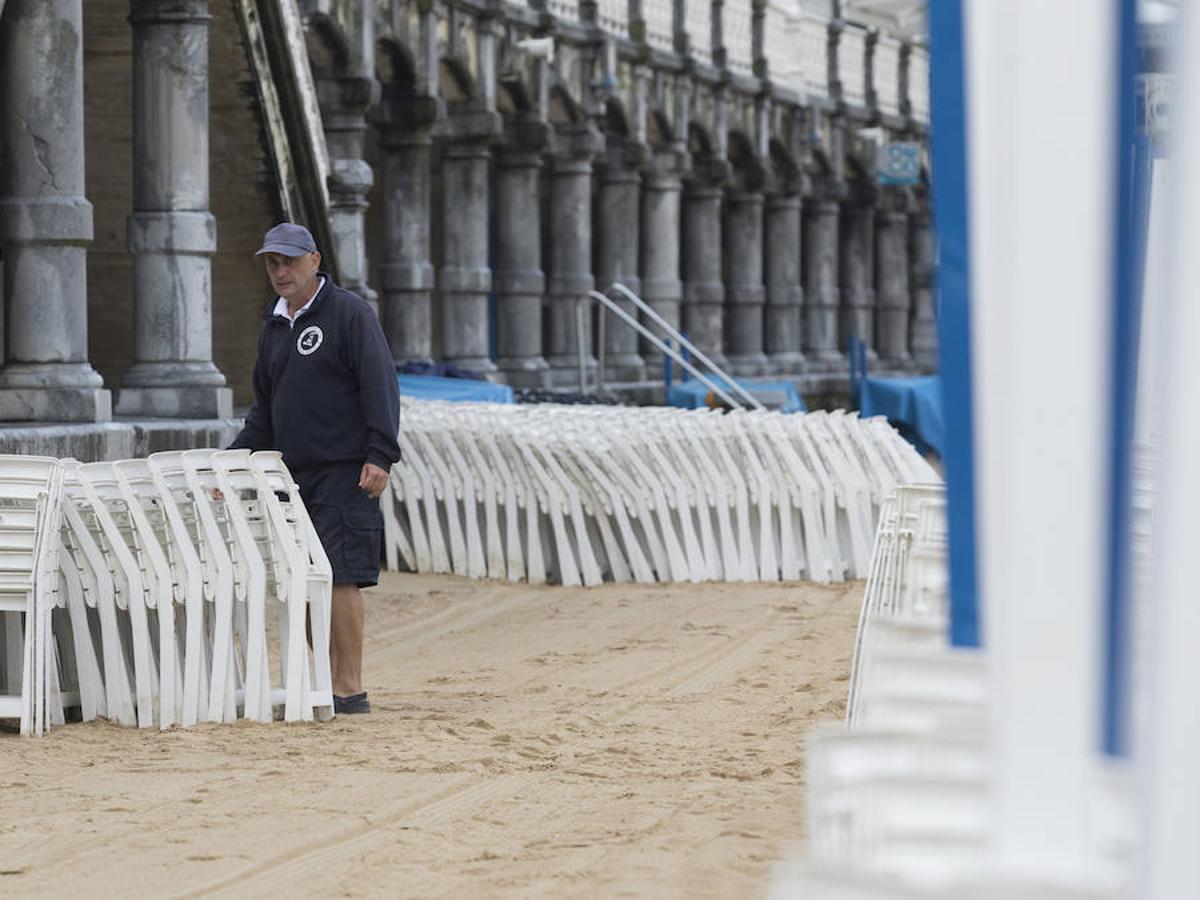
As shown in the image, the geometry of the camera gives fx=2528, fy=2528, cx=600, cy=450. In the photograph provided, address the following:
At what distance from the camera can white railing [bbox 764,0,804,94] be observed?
38.4m

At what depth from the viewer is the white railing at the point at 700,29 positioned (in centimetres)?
3444

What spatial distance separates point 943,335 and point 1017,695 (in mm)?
1184

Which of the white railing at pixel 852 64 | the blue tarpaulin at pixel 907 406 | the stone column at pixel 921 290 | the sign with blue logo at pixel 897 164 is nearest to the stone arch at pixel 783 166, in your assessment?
the sign with blue logo at pixel 897 164

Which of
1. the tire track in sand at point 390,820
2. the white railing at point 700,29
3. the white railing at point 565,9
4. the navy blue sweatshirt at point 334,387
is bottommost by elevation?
the tire track in sand at point 390,820

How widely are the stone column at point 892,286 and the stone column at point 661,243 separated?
12.4 metres

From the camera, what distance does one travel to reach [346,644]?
8836 mm

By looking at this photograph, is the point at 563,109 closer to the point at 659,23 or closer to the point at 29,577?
the point at 659,23

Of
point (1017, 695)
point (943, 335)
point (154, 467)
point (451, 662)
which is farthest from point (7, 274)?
point (1017, 695)

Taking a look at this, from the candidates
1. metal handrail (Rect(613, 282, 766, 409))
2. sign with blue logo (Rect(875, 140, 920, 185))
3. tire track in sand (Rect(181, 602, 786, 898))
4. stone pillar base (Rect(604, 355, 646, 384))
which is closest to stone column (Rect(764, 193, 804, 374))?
sign with blue logo (Rect(875, 140, 920, 185))

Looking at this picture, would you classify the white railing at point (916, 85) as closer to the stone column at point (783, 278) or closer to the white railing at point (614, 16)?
the stone column at point (783, 278)

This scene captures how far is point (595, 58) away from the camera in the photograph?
95.6ft

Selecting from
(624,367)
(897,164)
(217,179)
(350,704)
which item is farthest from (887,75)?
(350,704)

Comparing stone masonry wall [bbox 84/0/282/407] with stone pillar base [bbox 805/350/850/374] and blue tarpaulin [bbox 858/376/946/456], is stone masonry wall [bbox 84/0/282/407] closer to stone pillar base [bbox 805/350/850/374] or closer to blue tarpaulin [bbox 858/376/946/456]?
blue tarpaulin [bbox 858/376/946/456]

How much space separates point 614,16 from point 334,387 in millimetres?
22666
